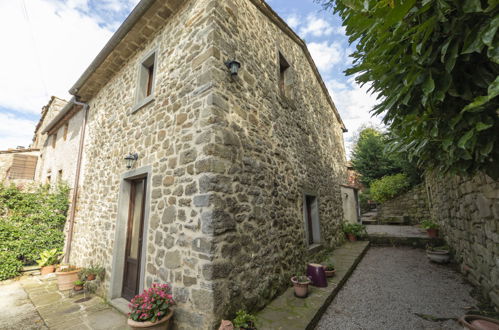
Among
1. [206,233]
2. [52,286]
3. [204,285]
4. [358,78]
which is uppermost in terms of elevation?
[358,78]

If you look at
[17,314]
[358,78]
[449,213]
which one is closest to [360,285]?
[449,213]

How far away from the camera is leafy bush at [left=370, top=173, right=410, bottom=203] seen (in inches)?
475

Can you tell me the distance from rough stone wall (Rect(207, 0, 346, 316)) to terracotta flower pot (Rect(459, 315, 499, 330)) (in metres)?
2.36

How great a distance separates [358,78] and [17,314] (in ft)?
21.6

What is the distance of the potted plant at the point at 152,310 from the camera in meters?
2.71

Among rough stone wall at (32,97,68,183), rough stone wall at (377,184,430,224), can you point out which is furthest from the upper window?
rough stone wall at (377,184,430,224)

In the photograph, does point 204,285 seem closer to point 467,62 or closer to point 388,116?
point 388,116

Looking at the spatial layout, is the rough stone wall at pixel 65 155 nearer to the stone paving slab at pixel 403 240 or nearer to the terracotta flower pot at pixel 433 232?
the stone paving slab at pixel 403 240

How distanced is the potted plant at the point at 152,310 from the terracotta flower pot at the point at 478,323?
3.27 metres

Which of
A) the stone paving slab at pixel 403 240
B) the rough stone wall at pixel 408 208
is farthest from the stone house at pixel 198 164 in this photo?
the rough stone wall at pixel 408 208

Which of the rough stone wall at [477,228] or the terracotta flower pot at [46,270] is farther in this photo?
the terracotta flower pot at [46,270]

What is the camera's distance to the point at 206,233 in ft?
9.28

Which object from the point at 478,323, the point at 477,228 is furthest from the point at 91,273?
the point at 477,228

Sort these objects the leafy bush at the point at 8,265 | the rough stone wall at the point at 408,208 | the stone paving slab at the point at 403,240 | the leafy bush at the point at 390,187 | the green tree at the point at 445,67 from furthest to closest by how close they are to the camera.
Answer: the leafy bush at the point at 390,187, the rough stone wall at the point at 408,208, the stone paving slab at the point at 403,240, the leafy bush at the point at 8,265, the green tree at the point at 445,67
